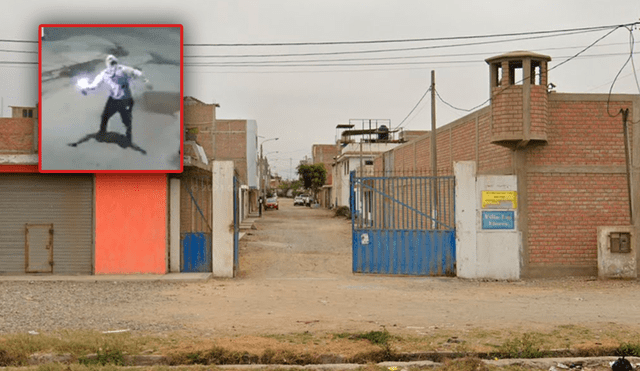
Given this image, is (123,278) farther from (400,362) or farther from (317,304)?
(400,362)

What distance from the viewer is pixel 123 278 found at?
1366 cm

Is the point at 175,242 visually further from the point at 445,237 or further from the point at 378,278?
the point at 445,237

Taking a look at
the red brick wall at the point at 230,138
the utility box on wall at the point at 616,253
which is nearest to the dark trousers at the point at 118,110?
the utility box on wall at the point at 616,253

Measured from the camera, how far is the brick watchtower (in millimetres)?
13312

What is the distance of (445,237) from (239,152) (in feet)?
136

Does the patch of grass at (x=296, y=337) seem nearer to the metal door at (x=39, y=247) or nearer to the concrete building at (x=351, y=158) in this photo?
the metal door at (x=39, y=247)

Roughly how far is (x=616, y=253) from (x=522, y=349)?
7.87 m

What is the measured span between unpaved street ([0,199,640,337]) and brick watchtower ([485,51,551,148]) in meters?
3.37

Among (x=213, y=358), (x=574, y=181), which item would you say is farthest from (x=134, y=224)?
(x=574, y=181)

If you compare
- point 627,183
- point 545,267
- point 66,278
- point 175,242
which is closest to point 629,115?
point 627,183

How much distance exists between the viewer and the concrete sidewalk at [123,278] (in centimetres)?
1347

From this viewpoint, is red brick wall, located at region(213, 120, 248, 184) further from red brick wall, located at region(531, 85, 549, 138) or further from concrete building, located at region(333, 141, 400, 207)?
red brick wall, located at region(531, 85, 549, 138)

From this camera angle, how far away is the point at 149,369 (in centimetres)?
632

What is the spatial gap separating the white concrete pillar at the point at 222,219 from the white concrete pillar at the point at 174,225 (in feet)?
3.44
